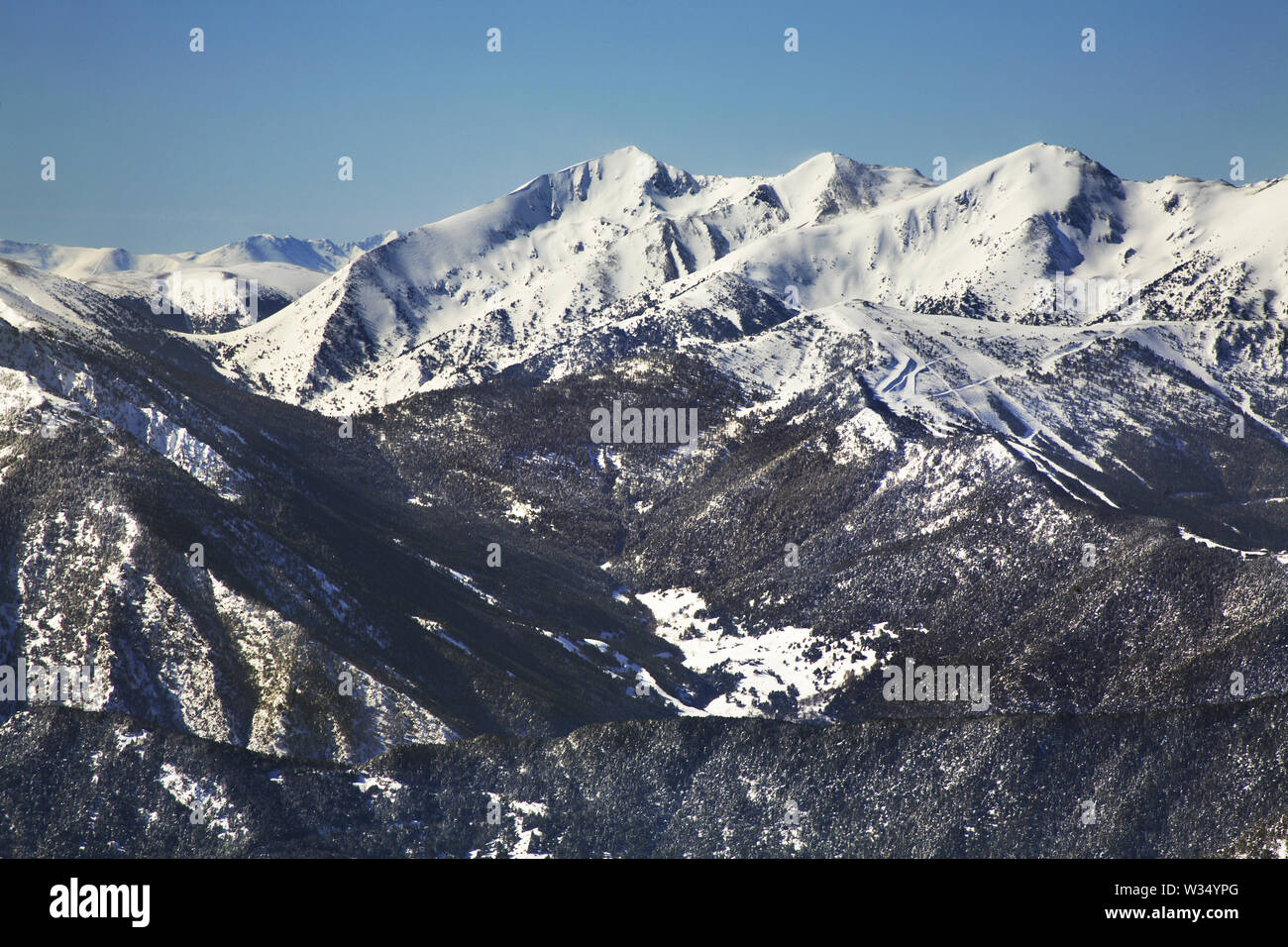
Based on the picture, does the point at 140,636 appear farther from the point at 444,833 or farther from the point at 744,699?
the point at 744,699

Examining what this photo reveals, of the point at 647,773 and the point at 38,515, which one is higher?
the point at 38,515

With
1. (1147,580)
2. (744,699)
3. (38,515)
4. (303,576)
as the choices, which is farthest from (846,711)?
(38,515)
